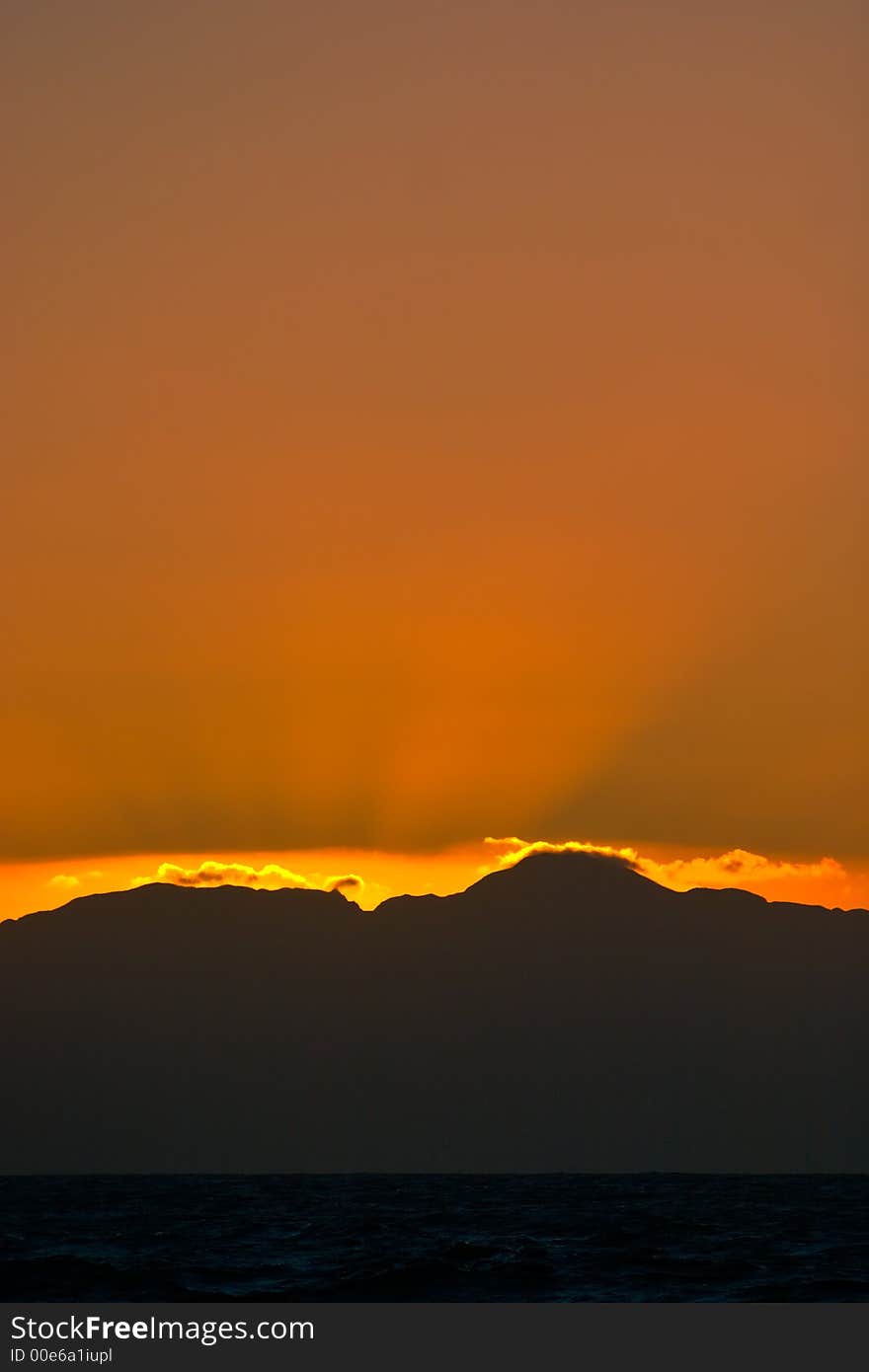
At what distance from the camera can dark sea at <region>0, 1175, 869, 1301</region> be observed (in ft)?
264

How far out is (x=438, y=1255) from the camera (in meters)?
98.0

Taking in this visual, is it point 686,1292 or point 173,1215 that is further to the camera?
point 173,1215

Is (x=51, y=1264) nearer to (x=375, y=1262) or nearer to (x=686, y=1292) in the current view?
(x=375, y=1262)

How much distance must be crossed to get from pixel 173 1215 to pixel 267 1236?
40.3m

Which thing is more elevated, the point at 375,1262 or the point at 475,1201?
the point at 475,1201

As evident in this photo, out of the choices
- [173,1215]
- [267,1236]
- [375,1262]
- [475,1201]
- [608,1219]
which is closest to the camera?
[375,1262]

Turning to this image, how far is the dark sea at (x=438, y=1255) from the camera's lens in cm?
8044

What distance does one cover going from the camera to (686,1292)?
258ft
